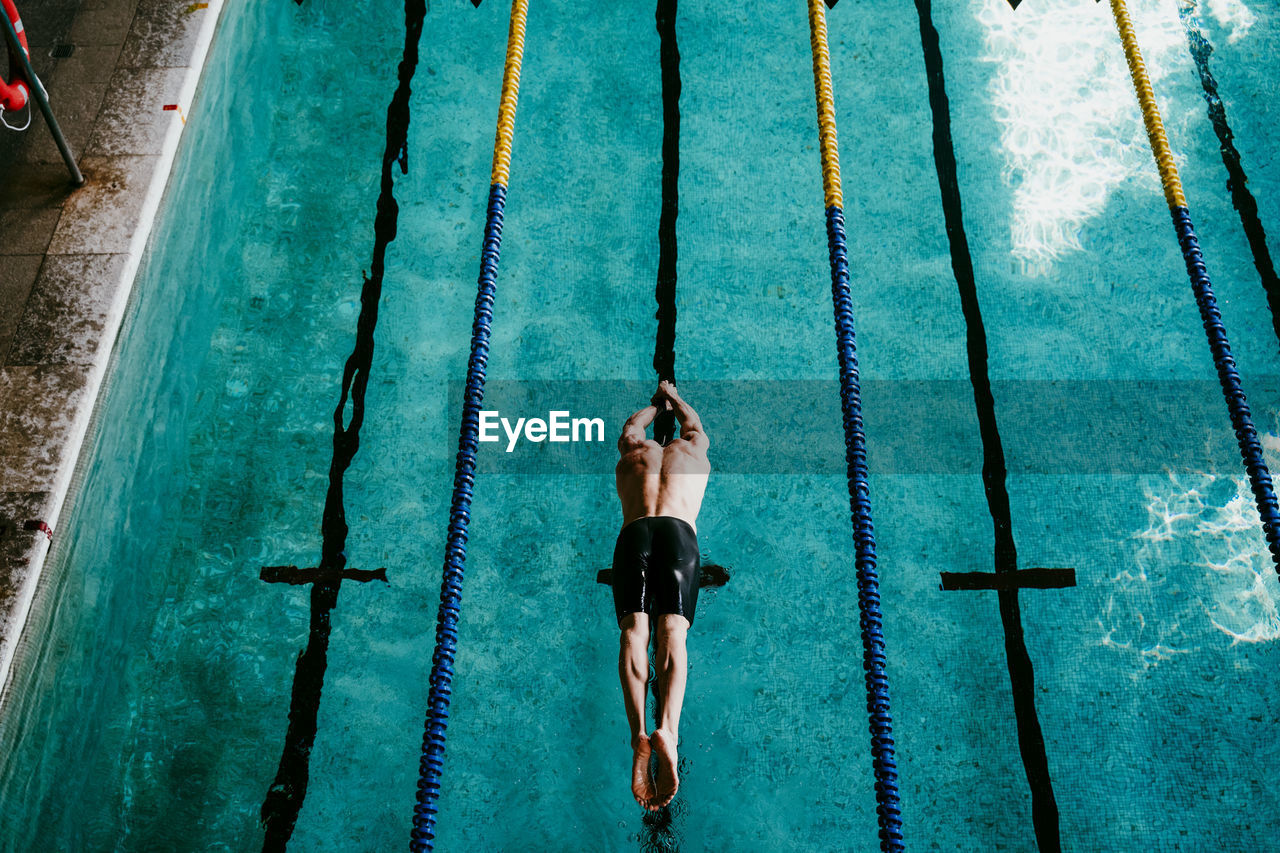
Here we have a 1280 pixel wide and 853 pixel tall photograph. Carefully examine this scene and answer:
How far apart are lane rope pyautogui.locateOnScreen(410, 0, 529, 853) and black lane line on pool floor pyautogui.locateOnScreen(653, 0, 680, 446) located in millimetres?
871

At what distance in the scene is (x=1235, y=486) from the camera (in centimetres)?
322

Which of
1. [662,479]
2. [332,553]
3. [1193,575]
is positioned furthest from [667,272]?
[1193,575]

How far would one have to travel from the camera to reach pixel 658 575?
242 centimetres

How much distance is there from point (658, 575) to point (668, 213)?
192 centimetres

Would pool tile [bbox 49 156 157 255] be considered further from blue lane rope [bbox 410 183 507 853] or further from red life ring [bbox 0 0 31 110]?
blue lane rope [bbox 410 183 507 853]

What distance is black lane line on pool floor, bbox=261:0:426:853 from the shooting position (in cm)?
283

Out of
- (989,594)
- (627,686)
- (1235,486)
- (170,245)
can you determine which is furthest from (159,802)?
(1235,486)

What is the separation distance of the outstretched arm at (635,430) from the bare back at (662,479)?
0.05 feet

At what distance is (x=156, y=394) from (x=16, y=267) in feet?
1.95

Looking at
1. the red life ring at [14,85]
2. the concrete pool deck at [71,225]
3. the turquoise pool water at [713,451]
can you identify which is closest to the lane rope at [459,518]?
the turquoise pool water at [713,451]

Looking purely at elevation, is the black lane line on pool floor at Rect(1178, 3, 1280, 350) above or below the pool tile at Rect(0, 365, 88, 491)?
below

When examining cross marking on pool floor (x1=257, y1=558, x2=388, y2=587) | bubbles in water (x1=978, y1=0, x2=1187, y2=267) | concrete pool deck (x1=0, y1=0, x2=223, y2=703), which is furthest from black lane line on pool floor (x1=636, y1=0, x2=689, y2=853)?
concrete pool deck (x1=0, y1=0, x2=223, y2=703)

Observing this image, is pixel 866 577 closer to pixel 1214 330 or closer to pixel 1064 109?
pixel 1214 330

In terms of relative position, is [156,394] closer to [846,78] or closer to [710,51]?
[710,51]
